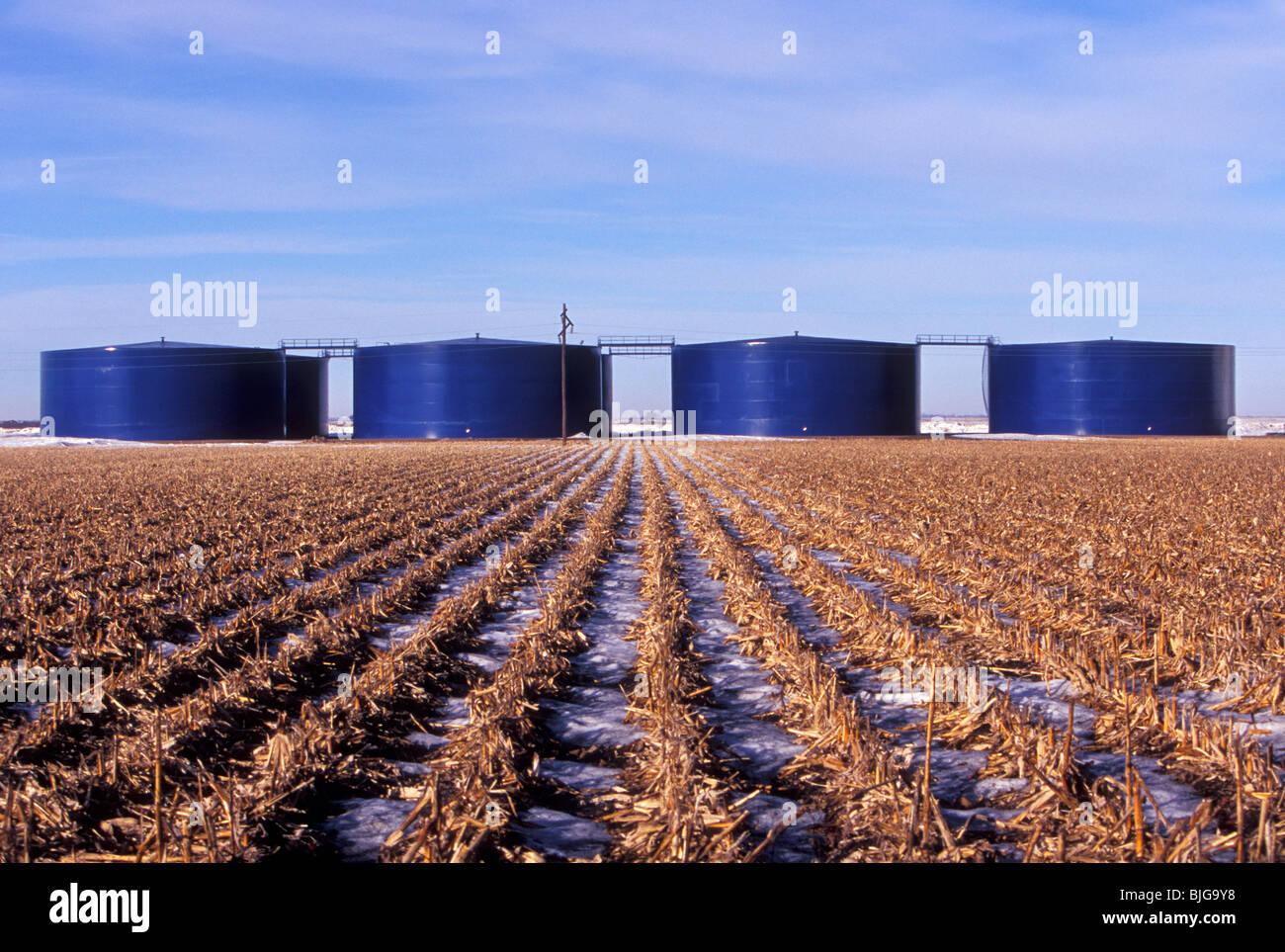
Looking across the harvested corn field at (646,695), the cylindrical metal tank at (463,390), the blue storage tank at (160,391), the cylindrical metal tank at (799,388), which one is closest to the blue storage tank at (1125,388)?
the cylindrical metal tank at (799,388)

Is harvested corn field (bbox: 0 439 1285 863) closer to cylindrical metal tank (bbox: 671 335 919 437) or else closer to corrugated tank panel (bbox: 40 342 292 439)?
cylindrical metal tank (bbox: 671 335 919 437)

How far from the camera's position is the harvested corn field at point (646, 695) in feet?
12.1

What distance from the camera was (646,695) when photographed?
543 cm

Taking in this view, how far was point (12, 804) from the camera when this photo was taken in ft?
12.3

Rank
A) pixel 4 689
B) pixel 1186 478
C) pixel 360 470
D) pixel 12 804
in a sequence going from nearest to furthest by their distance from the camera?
pixel 12 804 < pixel 4 689 < pixel 1186 478 < pixel 360 470

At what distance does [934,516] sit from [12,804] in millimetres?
11782

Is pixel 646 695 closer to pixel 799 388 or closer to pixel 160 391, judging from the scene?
pixel 799 388

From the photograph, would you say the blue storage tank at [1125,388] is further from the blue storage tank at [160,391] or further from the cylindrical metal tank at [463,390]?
the blue storage tank at [160,391]

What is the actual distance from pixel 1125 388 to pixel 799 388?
18.9 metres

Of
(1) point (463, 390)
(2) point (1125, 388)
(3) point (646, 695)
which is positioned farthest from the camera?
(2) point (1125, 388)

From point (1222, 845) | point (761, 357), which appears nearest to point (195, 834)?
point (1222, 845)

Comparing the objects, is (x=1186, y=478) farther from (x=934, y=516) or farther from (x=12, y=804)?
(x=12, y=804)

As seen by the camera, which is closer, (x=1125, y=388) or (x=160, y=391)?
(x=160, y=391)

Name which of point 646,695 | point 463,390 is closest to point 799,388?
point 463,390
